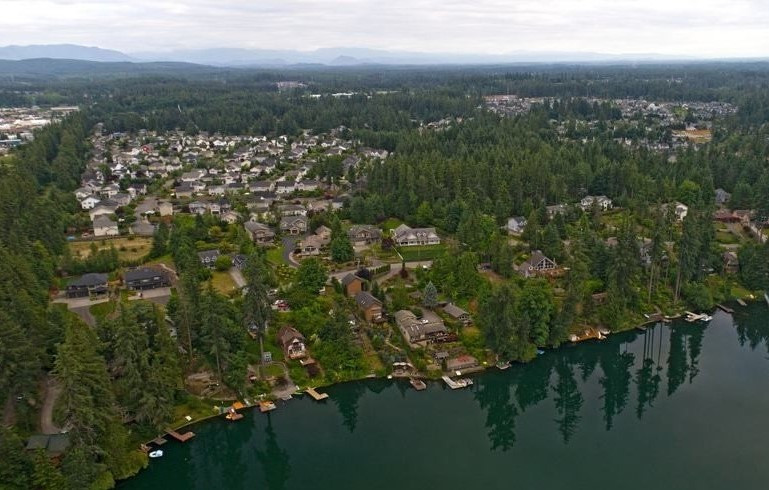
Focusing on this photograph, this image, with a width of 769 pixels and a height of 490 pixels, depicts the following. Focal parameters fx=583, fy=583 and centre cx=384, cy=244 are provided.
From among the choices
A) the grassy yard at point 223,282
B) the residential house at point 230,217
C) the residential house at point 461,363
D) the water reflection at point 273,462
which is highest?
the residential house at point 230,217

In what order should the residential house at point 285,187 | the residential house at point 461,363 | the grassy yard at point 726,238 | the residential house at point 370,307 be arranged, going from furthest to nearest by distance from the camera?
the residential house at point 285,187, the grassy yard at point 726,238, the residential house at point 370,307, the residential house at point 461,363

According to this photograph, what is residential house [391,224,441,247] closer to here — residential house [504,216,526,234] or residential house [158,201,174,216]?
residential house [504,216,526,234]

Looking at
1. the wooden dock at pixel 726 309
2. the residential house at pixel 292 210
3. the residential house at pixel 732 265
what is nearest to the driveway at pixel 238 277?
the residential house at pixel 292 210

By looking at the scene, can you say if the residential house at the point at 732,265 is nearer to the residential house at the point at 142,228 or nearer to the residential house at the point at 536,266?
the residential house at the point at 536,266

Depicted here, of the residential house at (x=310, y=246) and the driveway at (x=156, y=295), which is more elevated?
the residential house at (x=310, y=246)

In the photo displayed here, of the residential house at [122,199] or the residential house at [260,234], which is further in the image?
the residential house at [122,199]

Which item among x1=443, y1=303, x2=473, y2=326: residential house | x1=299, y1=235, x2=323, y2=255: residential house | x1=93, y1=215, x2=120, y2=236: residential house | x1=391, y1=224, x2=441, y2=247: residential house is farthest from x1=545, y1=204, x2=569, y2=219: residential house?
x1=93, y1=215, x2=120, y2=236: residential house

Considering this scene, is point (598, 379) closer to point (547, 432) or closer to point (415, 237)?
point (547, 432)

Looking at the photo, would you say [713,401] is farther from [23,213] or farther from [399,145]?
[399,145]

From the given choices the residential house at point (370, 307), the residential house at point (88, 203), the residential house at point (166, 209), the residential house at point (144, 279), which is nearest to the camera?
the residential house at point (370, 307)
